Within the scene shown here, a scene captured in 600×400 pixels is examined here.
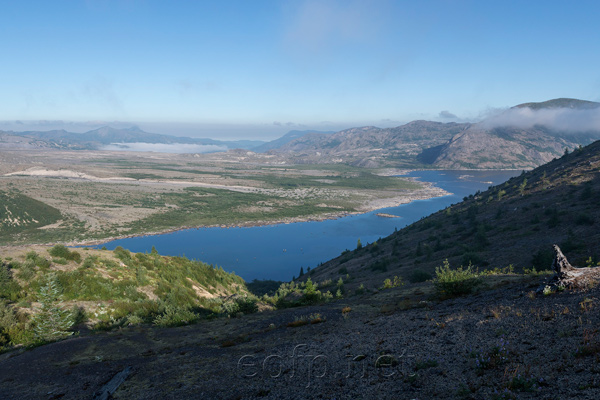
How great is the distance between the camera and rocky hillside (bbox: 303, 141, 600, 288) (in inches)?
1070

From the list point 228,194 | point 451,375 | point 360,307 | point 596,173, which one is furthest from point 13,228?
point 596,173

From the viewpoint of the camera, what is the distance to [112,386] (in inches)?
417

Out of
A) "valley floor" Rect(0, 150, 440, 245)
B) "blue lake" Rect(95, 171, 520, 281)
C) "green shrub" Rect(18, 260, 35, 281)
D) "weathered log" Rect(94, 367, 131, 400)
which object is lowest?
"blue lake" Rect(95, 171, 520, 281)

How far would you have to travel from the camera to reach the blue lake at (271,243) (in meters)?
76.3

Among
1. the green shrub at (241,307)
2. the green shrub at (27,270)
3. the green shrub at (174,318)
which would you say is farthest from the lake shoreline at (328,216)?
the green shrub at (241,307)

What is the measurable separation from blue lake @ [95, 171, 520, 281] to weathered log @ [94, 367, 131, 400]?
5766 centimetres

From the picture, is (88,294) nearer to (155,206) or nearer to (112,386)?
(112,386)

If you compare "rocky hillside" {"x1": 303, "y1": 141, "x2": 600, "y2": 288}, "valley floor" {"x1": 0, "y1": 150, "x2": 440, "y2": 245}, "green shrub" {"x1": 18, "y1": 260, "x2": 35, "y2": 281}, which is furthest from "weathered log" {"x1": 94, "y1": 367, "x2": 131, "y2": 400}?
"valley floor" {"x1": 0, "y1": 150, "x2": 440, "y2": 245}

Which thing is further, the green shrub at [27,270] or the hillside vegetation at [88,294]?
the green shrub at [27,270]

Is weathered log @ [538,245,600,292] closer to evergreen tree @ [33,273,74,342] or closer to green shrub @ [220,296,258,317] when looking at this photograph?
green shrub @ [220,296,258,317]

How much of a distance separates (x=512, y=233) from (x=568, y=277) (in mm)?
26631

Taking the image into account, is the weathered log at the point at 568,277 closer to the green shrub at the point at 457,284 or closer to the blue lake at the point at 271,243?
the green shrub at the point at 457,284

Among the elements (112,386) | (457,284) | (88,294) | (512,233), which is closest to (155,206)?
(88,294)

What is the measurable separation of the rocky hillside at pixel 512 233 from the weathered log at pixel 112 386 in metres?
23.9
